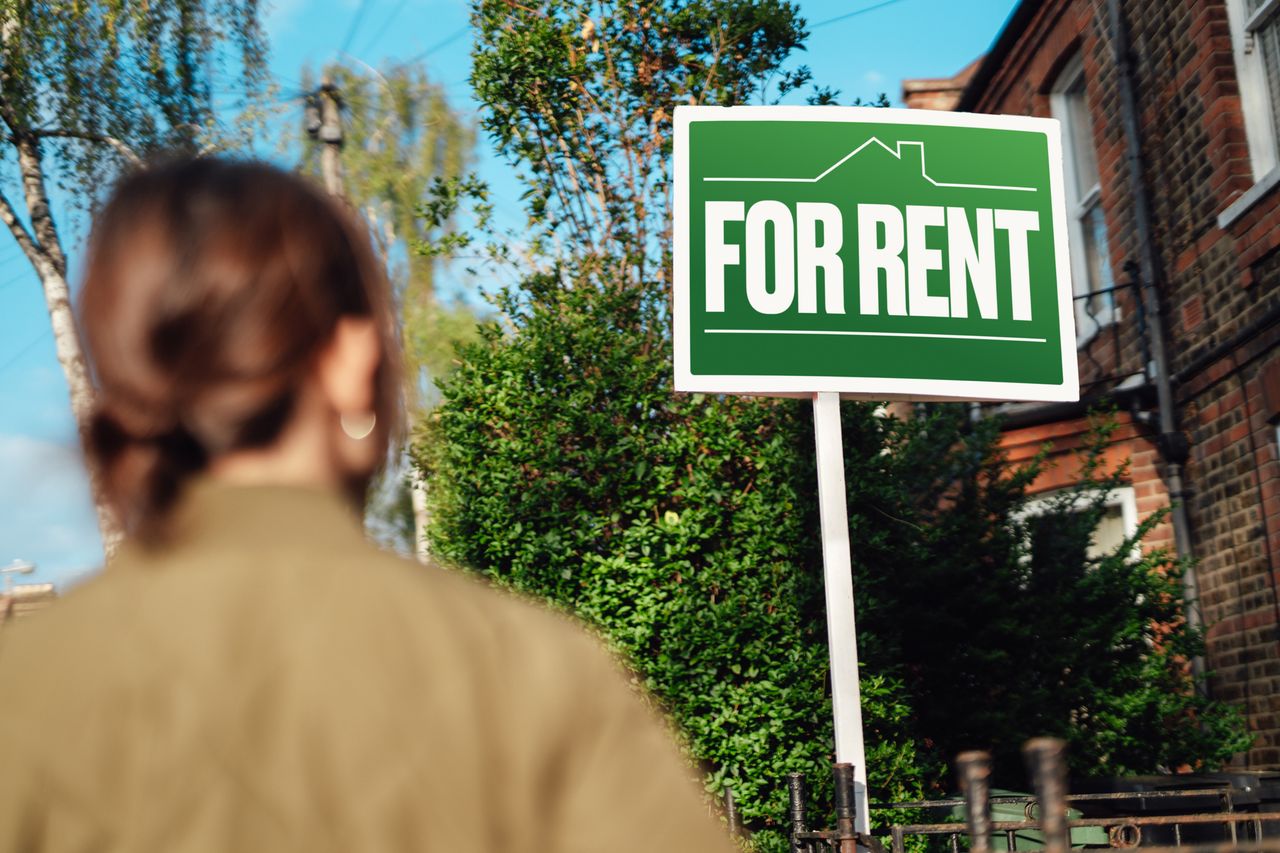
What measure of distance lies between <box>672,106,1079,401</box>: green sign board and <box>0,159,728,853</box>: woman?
4.56 meters

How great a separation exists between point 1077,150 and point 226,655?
12966 millimetres

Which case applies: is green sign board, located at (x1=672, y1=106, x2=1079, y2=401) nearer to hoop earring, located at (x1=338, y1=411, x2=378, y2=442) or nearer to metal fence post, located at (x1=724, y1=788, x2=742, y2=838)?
metal fence post, located at (x1=724, y1=788, x2=742, y2=838)

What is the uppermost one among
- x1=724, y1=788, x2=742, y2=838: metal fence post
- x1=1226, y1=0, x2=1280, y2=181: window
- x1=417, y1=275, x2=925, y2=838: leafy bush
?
x1=1226, y1=0, x2=1280, y2=181: window

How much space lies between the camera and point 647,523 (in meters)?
7.20

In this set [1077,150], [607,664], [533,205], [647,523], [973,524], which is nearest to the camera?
[607,664]

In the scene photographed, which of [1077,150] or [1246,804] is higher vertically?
[1077,150]

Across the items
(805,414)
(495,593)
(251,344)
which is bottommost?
(495,593)

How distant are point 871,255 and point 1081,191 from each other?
7.69 meters

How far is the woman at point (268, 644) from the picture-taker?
91 cm

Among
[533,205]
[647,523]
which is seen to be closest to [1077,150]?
[533,205]

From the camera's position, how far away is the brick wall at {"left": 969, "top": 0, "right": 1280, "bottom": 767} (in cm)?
884

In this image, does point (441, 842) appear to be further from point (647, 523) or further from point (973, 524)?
point (973, 524)

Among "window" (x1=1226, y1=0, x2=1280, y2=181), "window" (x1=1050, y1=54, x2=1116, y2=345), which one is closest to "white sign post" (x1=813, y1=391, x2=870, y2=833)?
"window" (x1=1226, y1=0, x2=1280, y2=181)

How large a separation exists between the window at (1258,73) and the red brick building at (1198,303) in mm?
10
